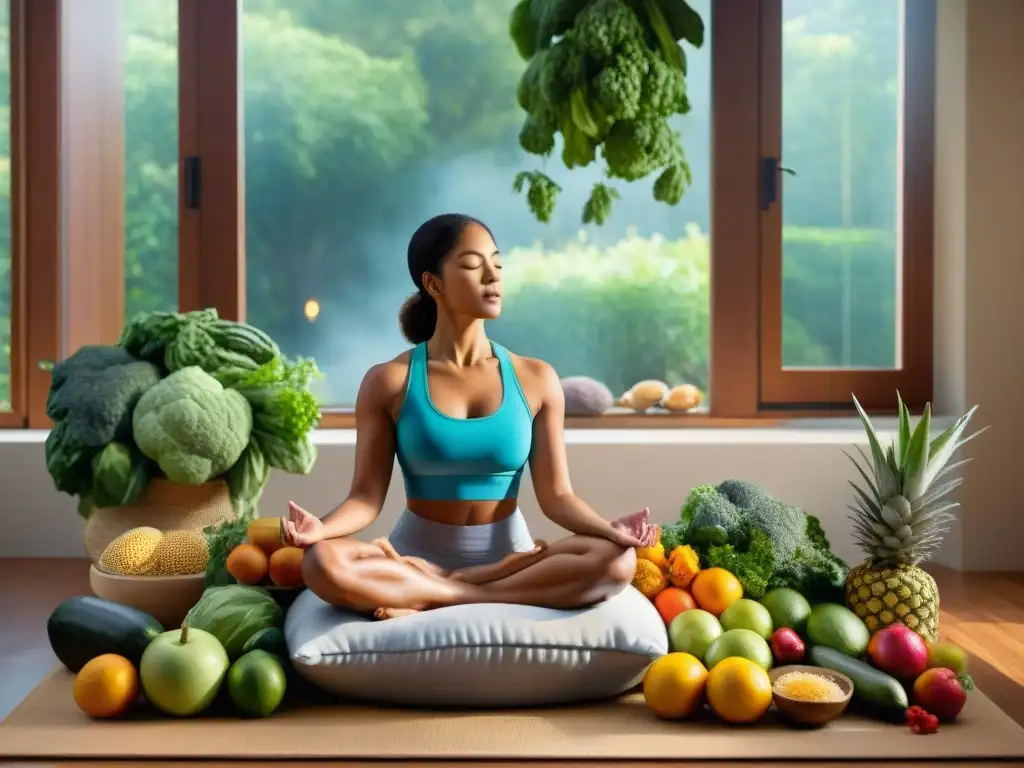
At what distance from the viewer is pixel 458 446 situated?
10.2 ft

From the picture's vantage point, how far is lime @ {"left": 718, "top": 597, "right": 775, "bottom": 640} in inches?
121

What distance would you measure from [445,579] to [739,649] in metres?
0.71

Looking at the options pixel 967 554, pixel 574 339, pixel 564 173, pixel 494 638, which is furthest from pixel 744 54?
pixel 494 638

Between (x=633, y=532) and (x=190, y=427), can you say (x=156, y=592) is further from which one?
(x=633, y=532)

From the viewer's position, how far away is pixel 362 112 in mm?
5180

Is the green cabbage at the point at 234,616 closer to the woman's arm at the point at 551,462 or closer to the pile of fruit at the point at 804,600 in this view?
the woman's arm at the point at 551,462

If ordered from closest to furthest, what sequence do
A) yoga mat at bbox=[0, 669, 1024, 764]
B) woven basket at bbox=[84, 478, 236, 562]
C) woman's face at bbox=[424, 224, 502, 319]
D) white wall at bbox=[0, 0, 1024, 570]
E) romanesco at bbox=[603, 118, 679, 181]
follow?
yoga mat at bbox=[0, 669, 1024, 764] → woman's face at bbox=[424, 224, 502, 319] → woven basket at bbox=[84, 478, 236, 562] → romanesco at bbox=[603, 118, 679, 181] → white wall at bbox=[0, 0, 1024, 570]

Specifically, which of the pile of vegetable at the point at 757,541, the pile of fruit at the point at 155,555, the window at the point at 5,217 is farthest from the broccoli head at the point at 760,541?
the window at the point at 5,217

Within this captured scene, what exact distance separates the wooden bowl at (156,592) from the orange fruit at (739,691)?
1.43m

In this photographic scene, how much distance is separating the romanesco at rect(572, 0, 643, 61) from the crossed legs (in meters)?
2.08

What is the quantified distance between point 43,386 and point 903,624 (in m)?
3.43

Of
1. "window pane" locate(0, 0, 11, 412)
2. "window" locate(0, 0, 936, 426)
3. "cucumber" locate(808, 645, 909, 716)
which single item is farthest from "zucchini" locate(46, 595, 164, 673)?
"window pane" locate(0, 0, 11, 412)

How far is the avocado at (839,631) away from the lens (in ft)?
9.87

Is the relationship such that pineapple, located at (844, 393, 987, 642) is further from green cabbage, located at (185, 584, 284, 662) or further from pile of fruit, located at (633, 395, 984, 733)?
green cabbage, located at (185, 584, 284, 662)
